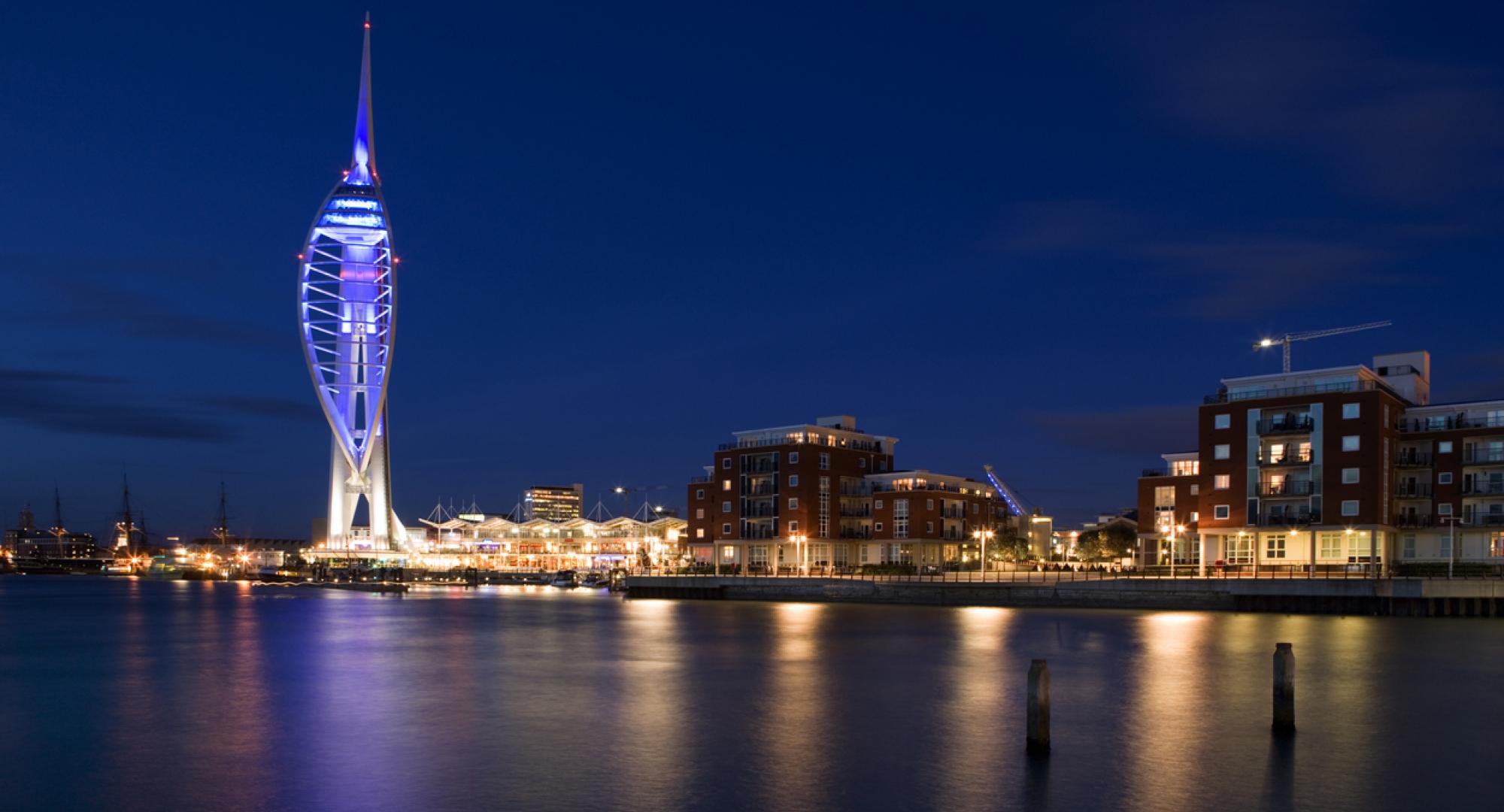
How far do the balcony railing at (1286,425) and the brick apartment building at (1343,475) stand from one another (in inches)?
2.7

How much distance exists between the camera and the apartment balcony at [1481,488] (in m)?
81.4

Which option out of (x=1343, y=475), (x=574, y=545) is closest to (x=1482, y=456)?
(x=1343, y=475)

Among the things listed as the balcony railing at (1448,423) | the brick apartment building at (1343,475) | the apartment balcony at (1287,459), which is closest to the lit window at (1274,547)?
the brick apartment building at (1343,475)

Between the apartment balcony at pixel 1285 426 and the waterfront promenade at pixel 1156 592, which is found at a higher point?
the apartment balcony at pixel 1285 426

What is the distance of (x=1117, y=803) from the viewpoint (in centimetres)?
2162

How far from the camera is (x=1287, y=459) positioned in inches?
3290

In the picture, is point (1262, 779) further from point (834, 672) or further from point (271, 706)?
point (271, 706)

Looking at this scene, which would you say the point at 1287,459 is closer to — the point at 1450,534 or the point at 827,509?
the point at 1450,534

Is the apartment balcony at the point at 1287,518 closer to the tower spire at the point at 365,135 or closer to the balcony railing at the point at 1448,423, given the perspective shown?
the balcony railing at the point at 1448,423

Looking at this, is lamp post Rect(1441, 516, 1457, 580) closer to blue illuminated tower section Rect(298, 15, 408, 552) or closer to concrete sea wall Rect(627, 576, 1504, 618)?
concrete sea wall Rect(627, 576, 1504, 618)

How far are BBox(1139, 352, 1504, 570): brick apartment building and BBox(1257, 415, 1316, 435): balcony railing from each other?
0.07 m

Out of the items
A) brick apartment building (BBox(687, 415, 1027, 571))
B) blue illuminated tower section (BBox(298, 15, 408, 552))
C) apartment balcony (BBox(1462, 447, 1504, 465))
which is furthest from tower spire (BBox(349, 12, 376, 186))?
apartment balcony (BBox(1462, 447, 1504, 465))

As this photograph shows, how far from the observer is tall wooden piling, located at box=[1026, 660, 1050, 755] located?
2462 centimetres

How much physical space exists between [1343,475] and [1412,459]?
6.79 m
